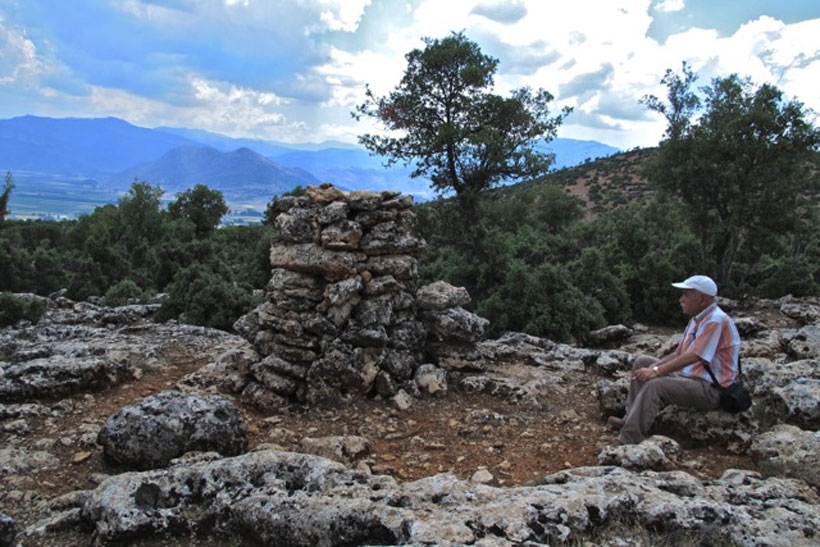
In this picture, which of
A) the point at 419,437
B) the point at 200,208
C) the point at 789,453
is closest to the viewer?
the point at 789,453

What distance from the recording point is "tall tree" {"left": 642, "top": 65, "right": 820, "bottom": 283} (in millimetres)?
19875

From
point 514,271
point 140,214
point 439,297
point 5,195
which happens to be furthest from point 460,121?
point 140,214

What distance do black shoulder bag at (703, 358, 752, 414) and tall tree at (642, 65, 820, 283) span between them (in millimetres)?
16108

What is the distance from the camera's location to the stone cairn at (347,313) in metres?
8.67

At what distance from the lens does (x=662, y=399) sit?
22.1 feet

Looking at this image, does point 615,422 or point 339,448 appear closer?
point 339,448

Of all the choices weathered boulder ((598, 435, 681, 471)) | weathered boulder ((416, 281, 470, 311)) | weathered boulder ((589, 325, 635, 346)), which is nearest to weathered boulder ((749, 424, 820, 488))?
weathered boulder ((598, 435, 681, 471))

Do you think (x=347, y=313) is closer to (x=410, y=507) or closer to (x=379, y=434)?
(x=379, y=434)

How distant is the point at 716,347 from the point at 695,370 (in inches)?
15.7

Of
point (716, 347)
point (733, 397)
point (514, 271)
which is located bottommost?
point (733, 397)

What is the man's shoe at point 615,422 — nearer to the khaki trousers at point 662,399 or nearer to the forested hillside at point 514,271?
the khaki trousers at point 662,399

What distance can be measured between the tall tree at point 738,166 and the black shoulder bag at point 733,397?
52.8ft

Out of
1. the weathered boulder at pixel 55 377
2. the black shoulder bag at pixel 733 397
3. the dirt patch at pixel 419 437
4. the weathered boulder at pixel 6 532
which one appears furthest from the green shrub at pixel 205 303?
the black shoulder bag at pixel 733 397

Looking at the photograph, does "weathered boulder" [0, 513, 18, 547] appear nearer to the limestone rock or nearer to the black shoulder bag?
the limestone rock
